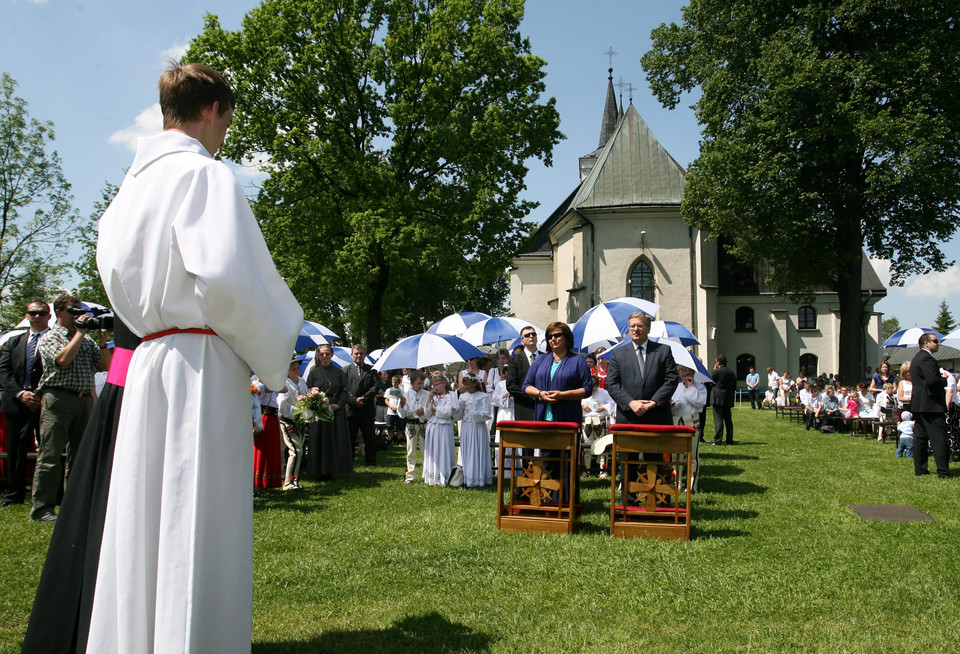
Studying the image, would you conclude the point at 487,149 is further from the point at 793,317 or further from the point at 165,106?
the point at 793,317

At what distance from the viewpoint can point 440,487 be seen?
11016mm

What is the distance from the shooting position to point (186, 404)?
2637 millimetres

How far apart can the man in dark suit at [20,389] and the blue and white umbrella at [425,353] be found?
572 centimetres

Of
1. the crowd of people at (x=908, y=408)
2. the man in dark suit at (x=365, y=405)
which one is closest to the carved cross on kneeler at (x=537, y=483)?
the man in dark suit at (x=365, y=405)

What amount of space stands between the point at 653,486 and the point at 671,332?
9495 mm

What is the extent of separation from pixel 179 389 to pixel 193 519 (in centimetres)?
45

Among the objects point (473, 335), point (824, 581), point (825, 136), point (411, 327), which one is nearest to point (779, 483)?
point (824, 581)

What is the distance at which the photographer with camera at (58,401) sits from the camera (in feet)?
24.9

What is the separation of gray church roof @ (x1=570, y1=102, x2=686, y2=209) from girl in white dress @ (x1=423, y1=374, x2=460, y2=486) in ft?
111

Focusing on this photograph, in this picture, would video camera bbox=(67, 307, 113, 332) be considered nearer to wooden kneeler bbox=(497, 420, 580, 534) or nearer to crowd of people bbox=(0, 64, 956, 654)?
crowd of people bbox=(0, 64, 956, 654)

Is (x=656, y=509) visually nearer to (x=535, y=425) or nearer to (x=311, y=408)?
(x=535, y=425)

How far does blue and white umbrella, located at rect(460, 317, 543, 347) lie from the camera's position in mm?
16516

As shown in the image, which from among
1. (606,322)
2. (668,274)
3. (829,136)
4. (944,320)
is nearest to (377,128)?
(829,136)

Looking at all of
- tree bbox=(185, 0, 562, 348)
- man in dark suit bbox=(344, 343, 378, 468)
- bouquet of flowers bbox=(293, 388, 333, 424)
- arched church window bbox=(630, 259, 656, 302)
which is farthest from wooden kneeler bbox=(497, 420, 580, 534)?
arched church window bbox=(630, 259, 656, 302)
